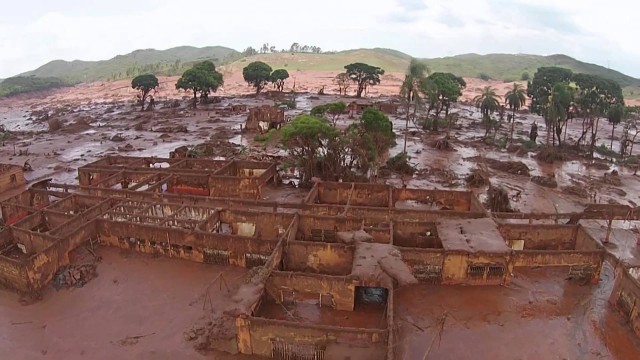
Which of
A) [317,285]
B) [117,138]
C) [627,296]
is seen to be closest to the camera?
[317,285]

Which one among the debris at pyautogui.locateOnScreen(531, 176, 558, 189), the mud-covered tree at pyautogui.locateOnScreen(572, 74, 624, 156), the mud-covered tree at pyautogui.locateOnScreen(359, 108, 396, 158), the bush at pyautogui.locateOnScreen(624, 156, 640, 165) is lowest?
the debris at pyautogui.locateOnScreen(531, 176, 558, 189)

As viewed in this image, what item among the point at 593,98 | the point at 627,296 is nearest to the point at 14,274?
the point at 627,296

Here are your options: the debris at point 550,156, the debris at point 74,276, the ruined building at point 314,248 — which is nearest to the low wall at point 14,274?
the ruined building at point 314,248

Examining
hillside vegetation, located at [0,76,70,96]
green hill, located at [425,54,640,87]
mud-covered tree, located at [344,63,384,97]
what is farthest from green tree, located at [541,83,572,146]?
hillside vegetation, located at [0,76,70,96]

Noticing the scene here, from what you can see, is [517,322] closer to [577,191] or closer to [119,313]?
[119,313]

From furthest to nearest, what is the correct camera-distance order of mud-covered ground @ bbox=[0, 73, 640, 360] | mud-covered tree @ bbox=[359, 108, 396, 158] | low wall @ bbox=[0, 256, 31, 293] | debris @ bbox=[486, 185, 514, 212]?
mud-covered tree @ bbox=[359, 108, 396, 158] → debris @ bbox=[486, 185, 514, 212] → low wall @ bbox=[0, 256, 31, 293] → mud-covered ground @ bbox=[0, 73, 640, 360]

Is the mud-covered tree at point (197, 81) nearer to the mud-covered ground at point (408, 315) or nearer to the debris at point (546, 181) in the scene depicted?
the mud-covered ground at point (408, 315)

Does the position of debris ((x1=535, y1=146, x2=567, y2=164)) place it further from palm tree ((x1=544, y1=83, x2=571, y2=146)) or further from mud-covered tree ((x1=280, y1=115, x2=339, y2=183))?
mud-covered tree ((x1=280, y1=115, x2=339, y2=183))
